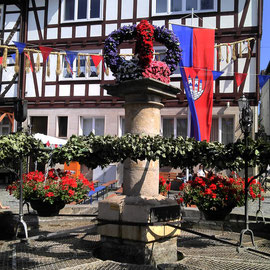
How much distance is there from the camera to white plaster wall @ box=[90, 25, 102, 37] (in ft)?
57.9

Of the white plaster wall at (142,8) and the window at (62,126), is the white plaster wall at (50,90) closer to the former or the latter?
the window at (62,126)

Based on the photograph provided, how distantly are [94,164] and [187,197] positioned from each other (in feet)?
8.05

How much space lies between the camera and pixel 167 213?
16.1 feet

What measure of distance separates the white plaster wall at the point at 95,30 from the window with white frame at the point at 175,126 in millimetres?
4991

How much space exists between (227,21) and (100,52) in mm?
5781

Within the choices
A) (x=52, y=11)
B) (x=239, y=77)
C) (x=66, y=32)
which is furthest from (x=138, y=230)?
(x=52, y=11)

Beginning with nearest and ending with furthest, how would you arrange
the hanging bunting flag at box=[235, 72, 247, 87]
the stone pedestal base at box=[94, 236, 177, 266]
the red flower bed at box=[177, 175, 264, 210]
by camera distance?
the stone pedestal base at box=[94, 236, 177, 266]
the red flower bed at box=[177, 175, 264, 210]
the hanging bunting flag at box=[235, 72, 247, 87]

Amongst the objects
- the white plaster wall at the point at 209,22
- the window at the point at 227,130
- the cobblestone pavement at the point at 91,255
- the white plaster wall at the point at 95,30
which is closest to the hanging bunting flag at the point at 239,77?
the window at the point at 227,130

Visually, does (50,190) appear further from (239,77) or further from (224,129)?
(224,129)

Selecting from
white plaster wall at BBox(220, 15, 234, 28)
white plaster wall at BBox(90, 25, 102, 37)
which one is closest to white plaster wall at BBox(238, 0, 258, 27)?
white plaster wall at BBox(220, 15, 234, 28)

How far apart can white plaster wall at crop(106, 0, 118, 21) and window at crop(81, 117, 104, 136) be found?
472 centimetres

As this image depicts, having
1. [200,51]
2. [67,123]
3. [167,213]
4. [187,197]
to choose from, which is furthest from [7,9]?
[167,213]

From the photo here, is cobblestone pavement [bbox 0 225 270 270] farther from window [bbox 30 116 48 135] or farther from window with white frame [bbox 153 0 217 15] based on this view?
window [bbox 30 116 48 135]

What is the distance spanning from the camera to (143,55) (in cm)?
504
